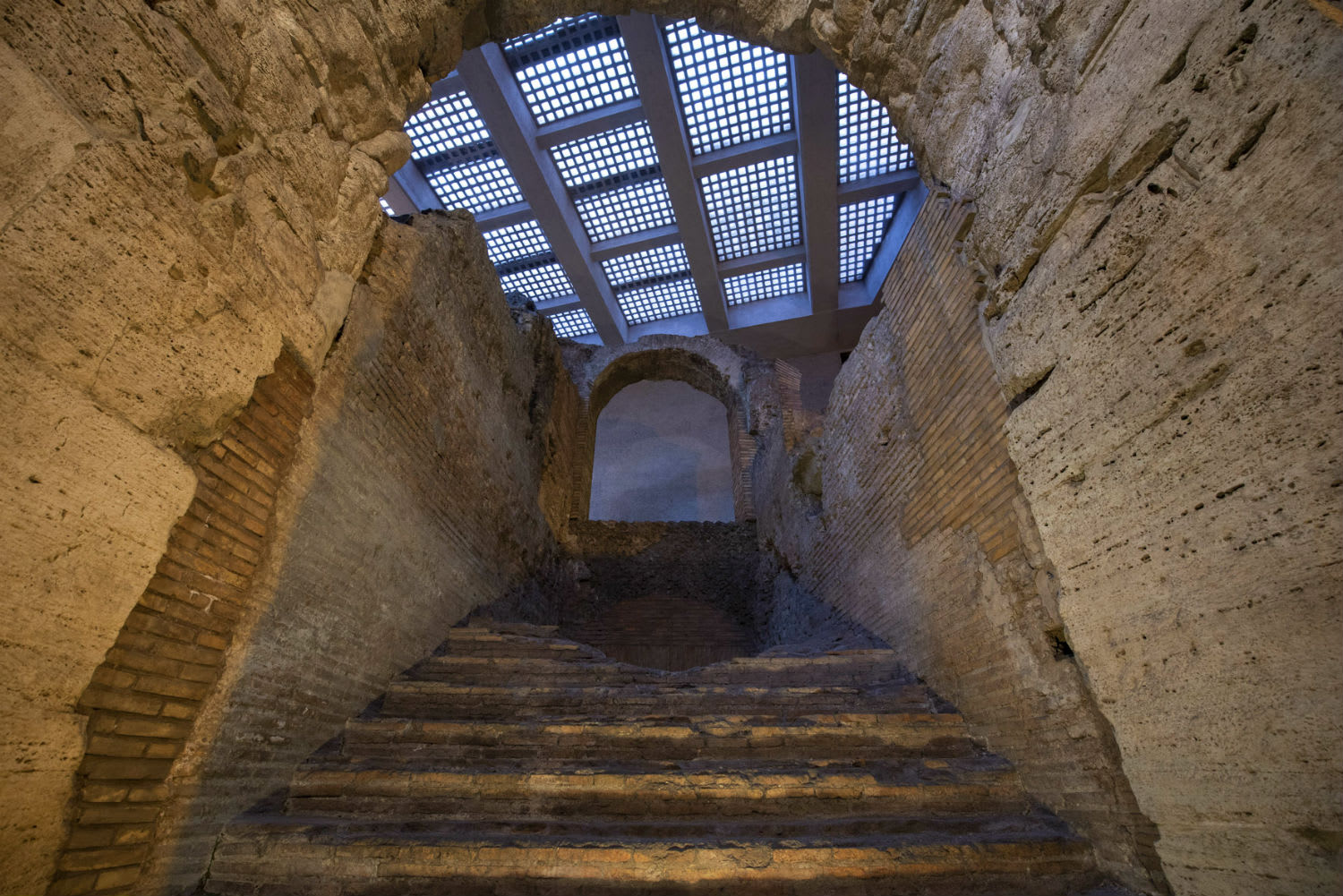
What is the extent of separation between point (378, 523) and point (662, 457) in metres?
13.7

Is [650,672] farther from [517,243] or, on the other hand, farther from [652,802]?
[517,243]

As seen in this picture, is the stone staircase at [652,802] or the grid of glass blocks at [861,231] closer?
the stone staircase at [652,802]

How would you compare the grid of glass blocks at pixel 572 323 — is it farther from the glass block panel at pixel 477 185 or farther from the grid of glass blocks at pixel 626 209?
the glass block panel at pixel 477 185

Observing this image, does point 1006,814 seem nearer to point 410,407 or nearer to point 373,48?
point 410,407

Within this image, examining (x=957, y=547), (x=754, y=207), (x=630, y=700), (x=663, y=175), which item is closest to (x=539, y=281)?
(x=663, y=175)

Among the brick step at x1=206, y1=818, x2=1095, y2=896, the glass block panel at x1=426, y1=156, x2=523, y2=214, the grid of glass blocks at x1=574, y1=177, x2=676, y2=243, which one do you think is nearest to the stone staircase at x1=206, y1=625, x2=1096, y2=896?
the brick step at x1=206, y1=818, x2=1095, y2=896

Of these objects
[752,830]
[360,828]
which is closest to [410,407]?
[360,828]

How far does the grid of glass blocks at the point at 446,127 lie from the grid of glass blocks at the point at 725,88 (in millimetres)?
3419

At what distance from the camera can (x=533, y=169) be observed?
33.1 feet

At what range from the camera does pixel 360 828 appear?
2648 mm

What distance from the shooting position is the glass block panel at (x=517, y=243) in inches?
459

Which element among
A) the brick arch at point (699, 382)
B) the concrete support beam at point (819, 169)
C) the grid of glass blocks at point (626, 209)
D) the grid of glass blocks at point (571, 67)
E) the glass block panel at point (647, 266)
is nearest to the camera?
the grid of glass blocks at point (571, 67)

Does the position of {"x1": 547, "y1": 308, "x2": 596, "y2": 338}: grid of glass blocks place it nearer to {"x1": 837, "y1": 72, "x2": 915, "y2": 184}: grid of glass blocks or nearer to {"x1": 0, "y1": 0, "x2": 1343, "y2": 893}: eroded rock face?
{"x1": 837, "y1": 72, "x2": 915, "y2": 184}: grid of glass blocks

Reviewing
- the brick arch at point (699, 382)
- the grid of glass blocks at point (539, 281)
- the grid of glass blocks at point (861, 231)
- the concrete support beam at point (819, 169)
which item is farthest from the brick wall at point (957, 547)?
the grid of glass blocks at point (539, 281)
